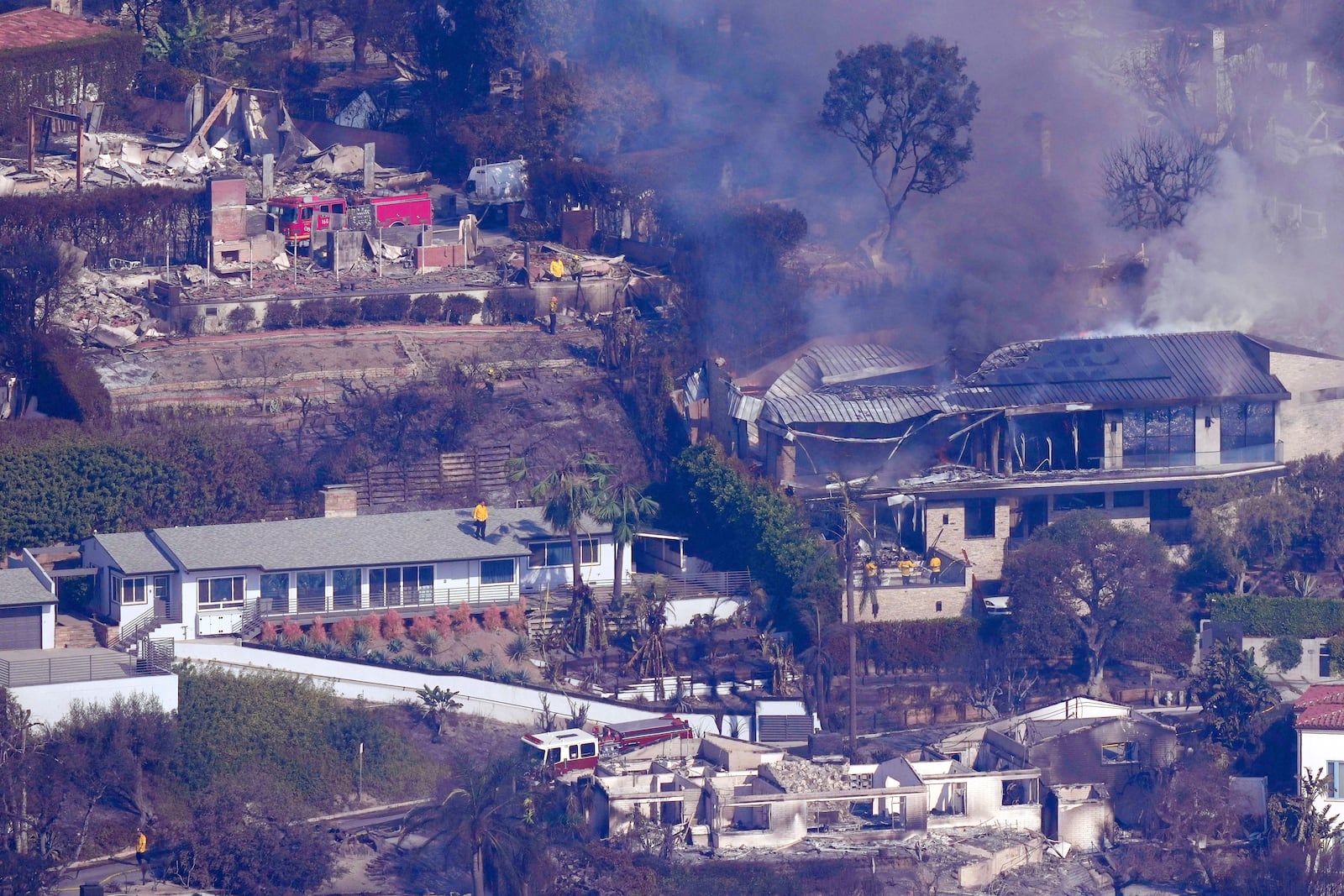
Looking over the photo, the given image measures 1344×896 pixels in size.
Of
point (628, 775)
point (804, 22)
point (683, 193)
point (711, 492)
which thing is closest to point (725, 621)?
point (711, 492)

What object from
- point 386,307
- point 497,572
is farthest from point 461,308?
point 497,572

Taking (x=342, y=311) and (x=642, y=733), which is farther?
(x=342, y=311)

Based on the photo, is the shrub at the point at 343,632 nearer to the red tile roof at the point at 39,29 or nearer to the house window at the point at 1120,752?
the house window at the point at 1120,752

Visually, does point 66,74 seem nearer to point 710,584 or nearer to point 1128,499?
point 710,584

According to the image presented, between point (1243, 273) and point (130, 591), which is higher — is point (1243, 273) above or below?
above

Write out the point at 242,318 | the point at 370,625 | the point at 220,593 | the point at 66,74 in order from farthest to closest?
1. the point at 66,74
2. the point at 242,318
3. the point at 370,625
4. the point at 220,593

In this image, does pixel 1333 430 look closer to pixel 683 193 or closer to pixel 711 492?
pixel 711 492

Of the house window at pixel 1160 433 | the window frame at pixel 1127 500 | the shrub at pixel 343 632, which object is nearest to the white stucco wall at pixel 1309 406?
the house window at pixel 1160 433

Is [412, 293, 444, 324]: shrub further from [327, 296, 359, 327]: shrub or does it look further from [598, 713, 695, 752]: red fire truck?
[598, 713, 695, 752]: red fire truck
